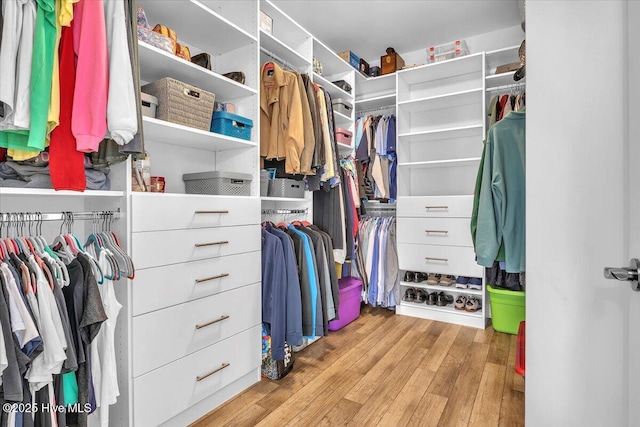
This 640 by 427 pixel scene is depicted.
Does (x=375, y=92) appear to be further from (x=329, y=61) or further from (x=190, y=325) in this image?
(x=190, y=325)

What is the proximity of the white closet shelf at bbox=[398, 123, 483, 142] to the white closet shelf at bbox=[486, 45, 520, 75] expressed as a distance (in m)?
0.57

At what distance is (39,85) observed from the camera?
1.14 meters

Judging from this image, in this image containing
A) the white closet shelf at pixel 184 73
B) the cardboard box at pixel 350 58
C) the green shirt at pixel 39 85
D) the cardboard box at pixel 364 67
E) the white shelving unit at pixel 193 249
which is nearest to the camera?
the green shirt at pixel 39 85

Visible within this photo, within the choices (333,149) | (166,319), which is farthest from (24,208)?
(333,149)

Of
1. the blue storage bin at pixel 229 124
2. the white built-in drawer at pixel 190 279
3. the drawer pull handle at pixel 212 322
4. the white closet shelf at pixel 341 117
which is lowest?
the drawer pull handle at pixel 212 322

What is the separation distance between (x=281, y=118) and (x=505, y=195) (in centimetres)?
141

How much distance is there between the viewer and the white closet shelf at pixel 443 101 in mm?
A: 3062

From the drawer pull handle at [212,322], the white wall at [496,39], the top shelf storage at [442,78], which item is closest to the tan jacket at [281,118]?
the drawer pull handle at [212,322]

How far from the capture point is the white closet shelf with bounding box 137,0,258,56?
1785mm

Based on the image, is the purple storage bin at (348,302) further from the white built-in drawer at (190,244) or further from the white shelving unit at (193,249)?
the white built-in drawer at (190,244)

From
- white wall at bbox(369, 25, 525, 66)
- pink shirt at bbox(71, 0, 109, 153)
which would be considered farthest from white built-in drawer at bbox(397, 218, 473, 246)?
pink shirt at bbox(71, 0, 109, 153)

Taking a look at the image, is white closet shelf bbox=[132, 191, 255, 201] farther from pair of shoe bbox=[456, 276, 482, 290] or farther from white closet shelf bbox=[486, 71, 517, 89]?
white closet shelf bbox=[486, 71, 517, 89]

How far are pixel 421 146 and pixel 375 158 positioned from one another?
0.61 metres

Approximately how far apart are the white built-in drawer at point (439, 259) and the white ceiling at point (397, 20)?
2.05 metres
